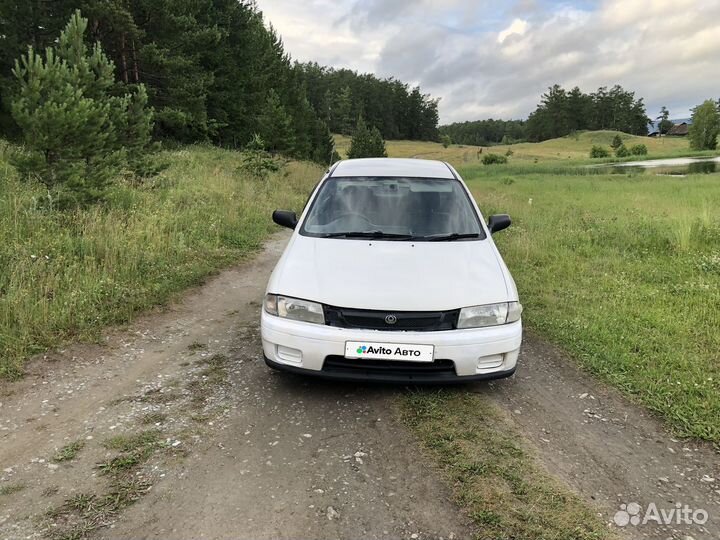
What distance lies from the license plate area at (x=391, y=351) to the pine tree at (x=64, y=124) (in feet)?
19.9

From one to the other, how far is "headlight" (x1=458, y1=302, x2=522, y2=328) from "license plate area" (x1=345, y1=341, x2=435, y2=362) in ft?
1.08

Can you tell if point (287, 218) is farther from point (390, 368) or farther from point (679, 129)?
point (679, 129)

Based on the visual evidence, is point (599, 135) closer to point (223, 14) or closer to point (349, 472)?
point (223, 14)

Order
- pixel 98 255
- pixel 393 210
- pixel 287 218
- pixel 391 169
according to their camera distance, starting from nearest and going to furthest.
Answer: pixel 393 210, pixel 287 218, pixel 391 169, pixel 98 255

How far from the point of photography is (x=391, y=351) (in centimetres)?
311

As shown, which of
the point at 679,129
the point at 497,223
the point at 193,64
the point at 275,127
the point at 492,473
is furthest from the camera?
the point at 679,129

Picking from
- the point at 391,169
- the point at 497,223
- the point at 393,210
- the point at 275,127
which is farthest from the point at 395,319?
the point at 275,127

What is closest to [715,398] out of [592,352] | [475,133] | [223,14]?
[592,352]

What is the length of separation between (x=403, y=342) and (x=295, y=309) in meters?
0.81

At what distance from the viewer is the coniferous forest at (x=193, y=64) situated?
18.6 meters

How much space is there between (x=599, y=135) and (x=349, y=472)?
362 feet

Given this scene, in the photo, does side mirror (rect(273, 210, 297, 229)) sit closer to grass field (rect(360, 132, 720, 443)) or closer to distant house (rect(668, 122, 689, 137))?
grass field (rect(360, 132, 720, 443))

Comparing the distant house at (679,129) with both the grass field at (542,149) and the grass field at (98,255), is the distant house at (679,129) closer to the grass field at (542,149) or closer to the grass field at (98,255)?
the grass field at (542,149)

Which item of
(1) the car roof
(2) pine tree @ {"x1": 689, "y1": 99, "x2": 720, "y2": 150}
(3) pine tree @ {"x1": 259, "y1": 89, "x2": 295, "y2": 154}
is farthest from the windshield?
(2) pine tree @ {"x1": 689, "y1": 99, "x2": 720, "y2": 150}
